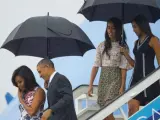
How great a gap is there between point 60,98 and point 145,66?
720 mm

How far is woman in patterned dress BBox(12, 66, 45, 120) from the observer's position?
13.1 ft

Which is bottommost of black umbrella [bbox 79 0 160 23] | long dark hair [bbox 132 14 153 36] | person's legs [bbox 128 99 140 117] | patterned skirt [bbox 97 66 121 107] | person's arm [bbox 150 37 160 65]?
person's legs [bbox 128 99 140 117]

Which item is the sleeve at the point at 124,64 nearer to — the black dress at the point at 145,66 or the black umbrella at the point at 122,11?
the black dress at the point at 145,66

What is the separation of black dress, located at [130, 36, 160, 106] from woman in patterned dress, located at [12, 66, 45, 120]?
0.78 meters

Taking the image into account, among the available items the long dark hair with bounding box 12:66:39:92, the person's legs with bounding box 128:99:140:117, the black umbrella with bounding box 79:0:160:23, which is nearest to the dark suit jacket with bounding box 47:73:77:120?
the long dark hair with bounding box 12:66:39:92

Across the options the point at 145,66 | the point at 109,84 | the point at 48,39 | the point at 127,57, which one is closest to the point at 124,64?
the point at 127,57

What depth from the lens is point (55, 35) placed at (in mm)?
4527

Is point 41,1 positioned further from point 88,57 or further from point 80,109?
point 80,109

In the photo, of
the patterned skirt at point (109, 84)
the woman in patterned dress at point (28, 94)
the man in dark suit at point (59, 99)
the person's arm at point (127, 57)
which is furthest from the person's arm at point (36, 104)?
the person's arm at point (127, 57)

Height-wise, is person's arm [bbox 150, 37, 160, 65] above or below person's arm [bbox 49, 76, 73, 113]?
above

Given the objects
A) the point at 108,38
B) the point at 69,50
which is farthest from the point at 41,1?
the point at 108,38

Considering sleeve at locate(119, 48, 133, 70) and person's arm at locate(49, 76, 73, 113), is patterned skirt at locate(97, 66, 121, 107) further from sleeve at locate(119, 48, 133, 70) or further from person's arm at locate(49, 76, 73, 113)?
person's arm at locate(49, 76, 73, 113)

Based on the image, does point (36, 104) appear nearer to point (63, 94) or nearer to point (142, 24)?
point (63, 94)

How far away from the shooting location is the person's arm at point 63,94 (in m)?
3.63
